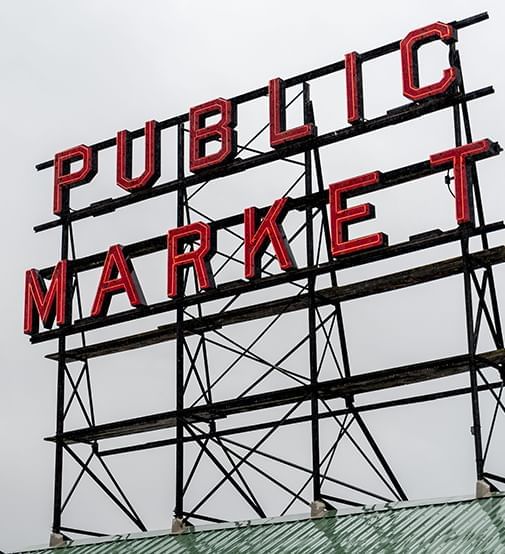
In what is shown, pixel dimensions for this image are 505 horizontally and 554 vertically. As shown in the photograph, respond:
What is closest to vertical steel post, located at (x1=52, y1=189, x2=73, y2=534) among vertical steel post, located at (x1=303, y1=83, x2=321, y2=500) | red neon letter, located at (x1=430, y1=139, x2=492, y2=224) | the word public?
the word public

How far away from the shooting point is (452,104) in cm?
3478

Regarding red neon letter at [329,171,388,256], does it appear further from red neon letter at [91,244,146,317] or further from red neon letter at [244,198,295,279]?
red neon letter at [91,244,146,317]

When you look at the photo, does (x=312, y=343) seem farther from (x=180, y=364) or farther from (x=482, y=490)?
(x=482, y=490)

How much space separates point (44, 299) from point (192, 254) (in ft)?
14.8

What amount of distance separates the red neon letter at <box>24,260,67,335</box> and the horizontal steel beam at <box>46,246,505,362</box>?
88 cm

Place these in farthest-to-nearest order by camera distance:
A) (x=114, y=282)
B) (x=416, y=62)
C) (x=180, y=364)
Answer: (x=114, y=282)
(x=180, y=364)
(x=416, y=62)

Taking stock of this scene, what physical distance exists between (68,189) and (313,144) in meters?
7.26

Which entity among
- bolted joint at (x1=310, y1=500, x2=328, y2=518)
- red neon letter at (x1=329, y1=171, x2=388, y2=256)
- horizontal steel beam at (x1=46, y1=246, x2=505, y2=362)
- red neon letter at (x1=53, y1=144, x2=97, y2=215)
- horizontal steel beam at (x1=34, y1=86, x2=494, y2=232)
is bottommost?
bolted joint at (x1=310, y1=500, x2=328, y2=518)

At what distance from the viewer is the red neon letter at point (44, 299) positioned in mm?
39300

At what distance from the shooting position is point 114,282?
126 feet

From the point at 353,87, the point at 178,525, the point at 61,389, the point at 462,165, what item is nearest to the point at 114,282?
the point at 61,389

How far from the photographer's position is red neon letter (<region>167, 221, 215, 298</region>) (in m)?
→ 37.0

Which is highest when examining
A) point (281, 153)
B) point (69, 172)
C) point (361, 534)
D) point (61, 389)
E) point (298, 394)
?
point (69, 172)

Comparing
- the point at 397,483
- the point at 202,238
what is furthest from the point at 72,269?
the point at 397,483
